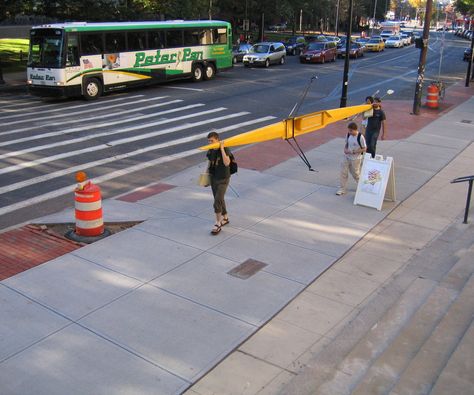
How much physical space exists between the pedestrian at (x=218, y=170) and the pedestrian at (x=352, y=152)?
2999 millimetres

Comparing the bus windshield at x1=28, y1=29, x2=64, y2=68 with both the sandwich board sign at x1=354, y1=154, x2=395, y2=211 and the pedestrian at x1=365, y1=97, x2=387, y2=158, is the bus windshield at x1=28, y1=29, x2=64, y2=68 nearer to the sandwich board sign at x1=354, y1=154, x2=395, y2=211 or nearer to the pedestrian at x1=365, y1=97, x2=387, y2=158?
the pedestrian at x1=365, y1=97, x2=387, y2=158

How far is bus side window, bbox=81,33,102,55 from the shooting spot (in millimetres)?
22750

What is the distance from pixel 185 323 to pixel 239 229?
3262 mm

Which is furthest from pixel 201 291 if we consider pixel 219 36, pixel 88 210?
pixel 219 36


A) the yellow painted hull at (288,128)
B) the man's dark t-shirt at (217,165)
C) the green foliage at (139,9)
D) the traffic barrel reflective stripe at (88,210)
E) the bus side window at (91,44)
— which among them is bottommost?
the traffic barrel reflective stripe at (88,210)

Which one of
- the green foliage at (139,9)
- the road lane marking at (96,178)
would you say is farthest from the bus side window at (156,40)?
the road lane marking at (96,178)

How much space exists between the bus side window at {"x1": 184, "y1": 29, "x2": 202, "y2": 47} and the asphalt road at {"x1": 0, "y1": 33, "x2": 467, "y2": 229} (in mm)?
2112

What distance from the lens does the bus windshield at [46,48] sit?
22.0 metres

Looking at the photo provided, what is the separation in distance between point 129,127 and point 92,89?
626 centimetres

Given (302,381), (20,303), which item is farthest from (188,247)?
(302,381)

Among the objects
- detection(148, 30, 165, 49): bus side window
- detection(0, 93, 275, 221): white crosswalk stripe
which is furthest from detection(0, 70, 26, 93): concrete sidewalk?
detection(148, 30, 165, 49): bus side window

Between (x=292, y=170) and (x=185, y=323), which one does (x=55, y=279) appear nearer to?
(x=185, y=323)

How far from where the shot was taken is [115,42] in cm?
2412

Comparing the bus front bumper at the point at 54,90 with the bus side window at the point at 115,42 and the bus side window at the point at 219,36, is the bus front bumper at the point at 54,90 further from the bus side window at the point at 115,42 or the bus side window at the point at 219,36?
the bus side window at the point at 219,36
